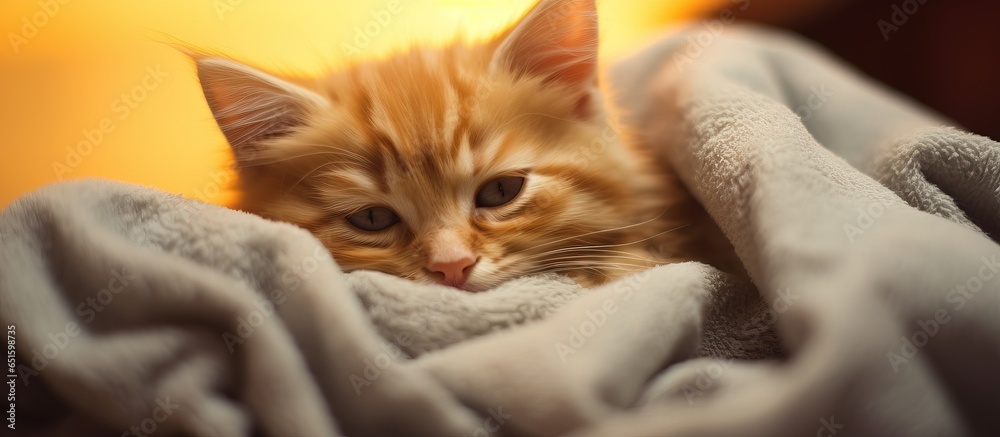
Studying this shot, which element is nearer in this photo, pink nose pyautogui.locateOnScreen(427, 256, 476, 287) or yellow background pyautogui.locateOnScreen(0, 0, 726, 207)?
pink nose pyautogui.locateOnScreen(427, 256, 476, 287)

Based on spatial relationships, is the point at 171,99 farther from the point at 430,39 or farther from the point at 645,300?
the point at 645,300

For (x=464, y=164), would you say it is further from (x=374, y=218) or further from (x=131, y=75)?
(x=131, y=75)

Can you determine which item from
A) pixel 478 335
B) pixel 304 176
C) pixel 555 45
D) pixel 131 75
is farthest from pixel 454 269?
pixel 131 75

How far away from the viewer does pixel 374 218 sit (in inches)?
33.2

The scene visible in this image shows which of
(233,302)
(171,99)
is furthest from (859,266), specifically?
(171,99)

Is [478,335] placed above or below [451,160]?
below

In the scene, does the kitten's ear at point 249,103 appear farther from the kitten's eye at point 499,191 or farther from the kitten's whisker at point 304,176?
the kitten's eye at point 499,191

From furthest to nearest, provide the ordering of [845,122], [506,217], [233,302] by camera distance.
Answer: [845,122], [506,217], [233,302]

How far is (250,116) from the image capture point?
0.90 metres

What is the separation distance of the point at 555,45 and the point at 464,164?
0.91 ft

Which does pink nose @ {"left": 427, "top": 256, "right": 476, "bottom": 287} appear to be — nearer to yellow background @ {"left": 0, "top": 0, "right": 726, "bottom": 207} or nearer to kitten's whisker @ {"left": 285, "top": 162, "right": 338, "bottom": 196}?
kitten's whisker @ {"left": 285, "top": 162, "right": 338, "bottom": 196}

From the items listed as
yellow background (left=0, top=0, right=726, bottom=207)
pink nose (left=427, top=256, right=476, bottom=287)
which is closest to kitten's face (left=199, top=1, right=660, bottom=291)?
pink nose (left=427, top=256, right=476, bottom=287)

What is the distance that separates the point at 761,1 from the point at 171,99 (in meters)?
1.59

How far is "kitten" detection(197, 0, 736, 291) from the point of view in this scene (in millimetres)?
794
